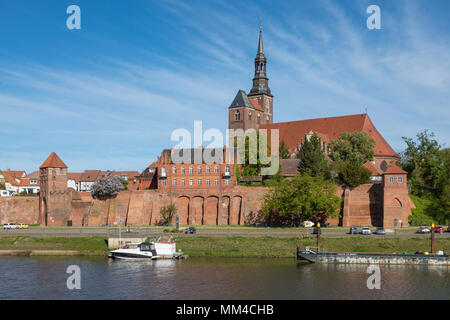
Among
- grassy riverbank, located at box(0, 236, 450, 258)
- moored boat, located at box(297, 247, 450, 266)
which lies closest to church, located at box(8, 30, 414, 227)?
grassy riverbank, located at box(0, 236, 450, 258)

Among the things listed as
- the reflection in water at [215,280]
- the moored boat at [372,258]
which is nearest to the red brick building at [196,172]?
the reflection in water at [215,280]

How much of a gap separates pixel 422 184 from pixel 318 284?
46.8 metres

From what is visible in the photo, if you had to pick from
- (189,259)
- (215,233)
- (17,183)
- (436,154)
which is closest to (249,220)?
(215,233)

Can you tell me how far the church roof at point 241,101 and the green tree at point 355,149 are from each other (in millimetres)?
31896

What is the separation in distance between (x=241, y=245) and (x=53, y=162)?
3698cm

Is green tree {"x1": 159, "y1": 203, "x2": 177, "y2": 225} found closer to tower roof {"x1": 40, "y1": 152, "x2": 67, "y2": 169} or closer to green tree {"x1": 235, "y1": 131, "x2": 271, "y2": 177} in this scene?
green tree {"x1": 235, "y1": 131, "x2": 271, "y2": 177}

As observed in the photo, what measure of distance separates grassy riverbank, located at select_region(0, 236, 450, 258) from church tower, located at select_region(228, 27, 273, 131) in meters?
62.4

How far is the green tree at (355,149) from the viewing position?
275 feet

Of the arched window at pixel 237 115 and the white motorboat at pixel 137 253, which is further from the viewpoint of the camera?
the arched window at pixel 237 115

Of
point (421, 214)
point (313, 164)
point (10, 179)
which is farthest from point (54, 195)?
point (10, 179)

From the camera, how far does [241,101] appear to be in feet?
377

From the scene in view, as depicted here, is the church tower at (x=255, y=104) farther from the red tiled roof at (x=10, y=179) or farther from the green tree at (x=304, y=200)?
the red tiled roof at (x=10, y=179)

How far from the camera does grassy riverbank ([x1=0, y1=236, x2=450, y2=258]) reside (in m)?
50.2

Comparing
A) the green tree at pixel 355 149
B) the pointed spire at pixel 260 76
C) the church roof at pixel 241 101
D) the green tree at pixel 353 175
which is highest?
the pointed spire at pixel 260 76
